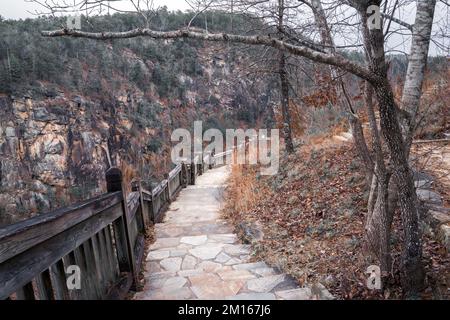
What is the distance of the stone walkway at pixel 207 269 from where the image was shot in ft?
11.1

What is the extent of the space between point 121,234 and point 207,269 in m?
1.25

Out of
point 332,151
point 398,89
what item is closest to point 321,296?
point 332,151

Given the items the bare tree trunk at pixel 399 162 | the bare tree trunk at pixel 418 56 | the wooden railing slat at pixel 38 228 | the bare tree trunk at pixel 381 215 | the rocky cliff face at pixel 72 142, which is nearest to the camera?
the wooden railing slat at pixel 38 228

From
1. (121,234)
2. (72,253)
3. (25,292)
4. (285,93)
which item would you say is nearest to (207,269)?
(121,234)

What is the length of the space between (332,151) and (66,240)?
6440mm

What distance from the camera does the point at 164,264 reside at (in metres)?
4.56

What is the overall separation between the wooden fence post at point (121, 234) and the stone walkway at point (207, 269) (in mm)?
317

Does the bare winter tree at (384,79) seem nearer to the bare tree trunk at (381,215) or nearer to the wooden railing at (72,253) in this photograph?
the bare tree trunk at (381,215)

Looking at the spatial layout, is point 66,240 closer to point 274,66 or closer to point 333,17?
point 333,17

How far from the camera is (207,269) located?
4.26m

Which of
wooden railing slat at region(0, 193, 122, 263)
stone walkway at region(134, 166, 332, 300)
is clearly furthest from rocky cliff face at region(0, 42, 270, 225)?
wooden railing slat at region(0, 193, 122, 263)

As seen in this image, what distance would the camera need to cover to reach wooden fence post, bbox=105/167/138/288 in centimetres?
354

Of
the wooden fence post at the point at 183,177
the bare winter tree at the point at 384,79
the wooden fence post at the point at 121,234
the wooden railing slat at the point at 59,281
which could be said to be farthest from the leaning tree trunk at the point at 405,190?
the wooden fence post at the point at 183,177

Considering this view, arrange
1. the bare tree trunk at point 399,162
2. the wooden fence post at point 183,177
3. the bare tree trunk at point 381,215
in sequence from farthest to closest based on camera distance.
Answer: the wooden fence post at point 183,177 → the bare tree trunk at point 381,215 → the bare tree trunk at point 399,162
